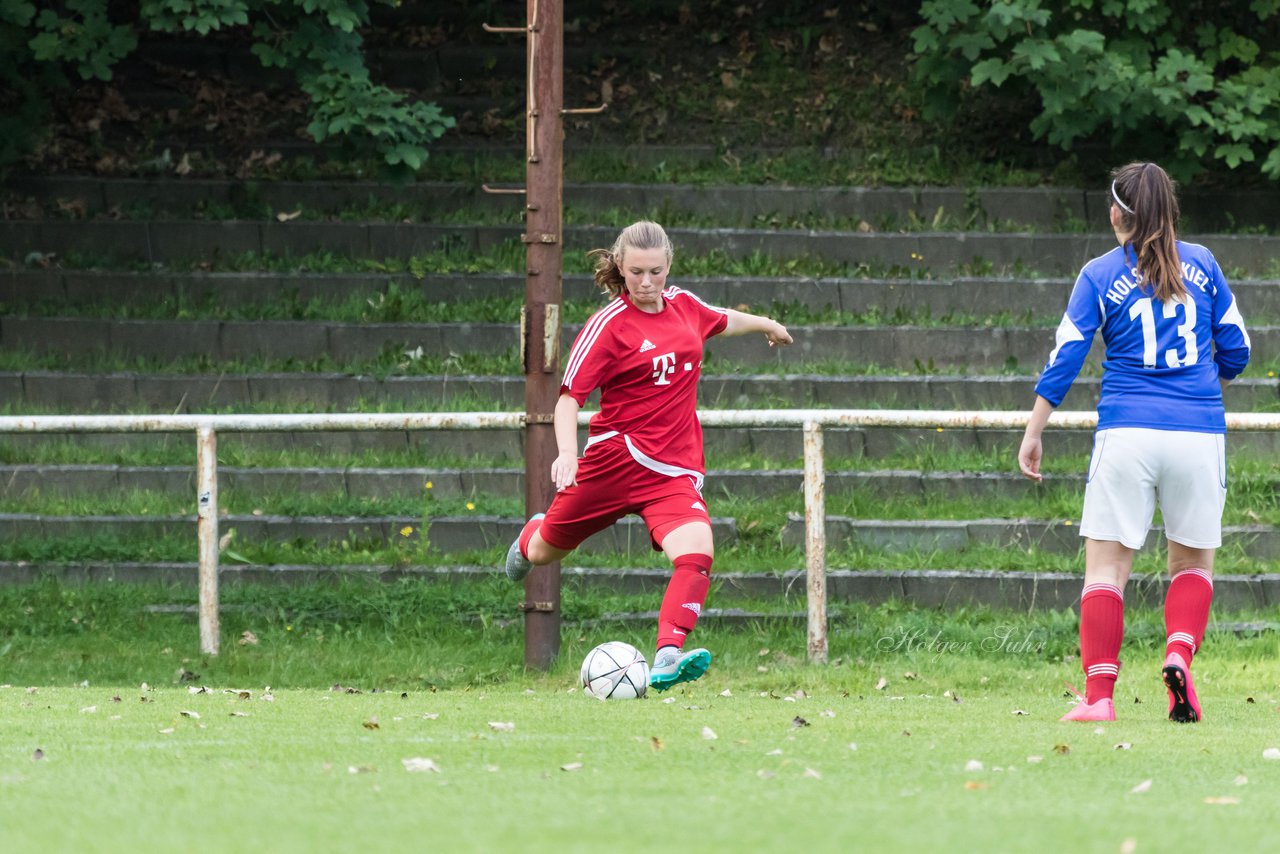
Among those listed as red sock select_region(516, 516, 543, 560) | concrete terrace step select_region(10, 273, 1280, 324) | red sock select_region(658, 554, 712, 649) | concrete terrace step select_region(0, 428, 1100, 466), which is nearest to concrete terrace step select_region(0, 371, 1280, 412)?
concrete terrace step select_region(0, 428, 1100, 466)

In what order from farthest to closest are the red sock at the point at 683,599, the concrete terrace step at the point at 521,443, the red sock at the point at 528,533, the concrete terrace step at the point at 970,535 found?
the concrete terrace step at the point at 521,443
the concrete terrace step at the point at 970,535
the red sock at the point at 528,533
the red sock at the point at 683,599

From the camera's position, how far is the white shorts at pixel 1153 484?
627 cm

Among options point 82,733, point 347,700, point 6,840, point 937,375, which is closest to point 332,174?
point 937,375

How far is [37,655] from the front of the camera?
9.17 metres

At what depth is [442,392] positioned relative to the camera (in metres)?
11.8

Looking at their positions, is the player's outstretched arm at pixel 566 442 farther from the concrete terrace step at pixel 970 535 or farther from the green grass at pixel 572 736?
the concrete terrace step at pixel 970 535

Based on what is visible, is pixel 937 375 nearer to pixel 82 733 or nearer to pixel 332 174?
pixel 332 174

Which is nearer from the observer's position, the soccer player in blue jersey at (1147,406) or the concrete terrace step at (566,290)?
the soccer player in blue jersey at (1147,406)

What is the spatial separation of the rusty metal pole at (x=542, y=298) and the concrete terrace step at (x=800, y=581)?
3.03ft

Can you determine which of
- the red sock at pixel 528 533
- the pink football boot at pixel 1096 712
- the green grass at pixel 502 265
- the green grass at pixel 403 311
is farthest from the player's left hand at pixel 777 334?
the green grass at pixel 502 265

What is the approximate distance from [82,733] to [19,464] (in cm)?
602

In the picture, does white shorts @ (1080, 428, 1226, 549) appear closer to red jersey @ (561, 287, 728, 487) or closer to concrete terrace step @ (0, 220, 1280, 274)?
red jersey @ (561, 287, 728, 487)

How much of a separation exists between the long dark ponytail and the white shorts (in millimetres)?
547

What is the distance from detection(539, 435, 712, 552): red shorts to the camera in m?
7.20
